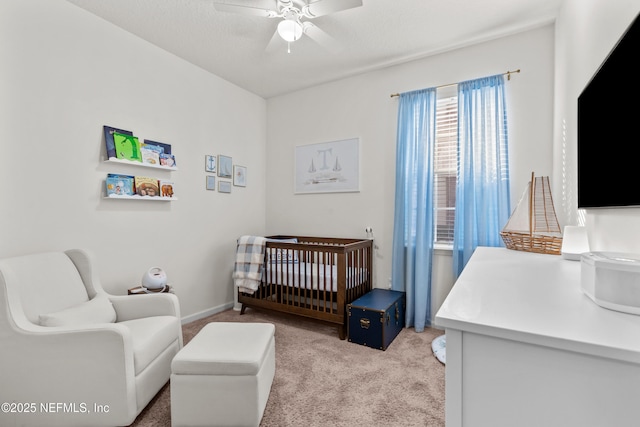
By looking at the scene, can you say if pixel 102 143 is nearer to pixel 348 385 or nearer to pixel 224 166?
pixel 224 166

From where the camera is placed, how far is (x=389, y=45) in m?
2.77

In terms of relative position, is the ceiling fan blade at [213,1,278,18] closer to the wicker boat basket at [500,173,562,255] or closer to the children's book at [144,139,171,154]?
the children's book at [144,139,171,154]

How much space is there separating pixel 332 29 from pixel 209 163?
184cm

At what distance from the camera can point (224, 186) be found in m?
3.49

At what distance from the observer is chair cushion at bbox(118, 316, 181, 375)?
163cm

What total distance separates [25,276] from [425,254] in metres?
2.92

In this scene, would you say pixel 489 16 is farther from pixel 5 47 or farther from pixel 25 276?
pixel 25 276

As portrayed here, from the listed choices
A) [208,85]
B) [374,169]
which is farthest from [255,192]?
[374,169]

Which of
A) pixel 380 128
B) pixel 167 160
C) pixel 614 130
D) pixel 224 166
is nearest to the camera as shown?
pixel 614 130

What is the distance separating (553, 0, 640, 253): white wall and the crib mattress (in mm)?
1684

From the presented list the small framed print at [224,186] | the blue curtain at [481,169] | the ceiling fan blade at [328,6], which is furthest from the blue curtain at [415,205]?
the small framed print at [224,186]

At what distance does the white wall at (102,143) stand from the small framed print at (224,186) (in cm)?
7

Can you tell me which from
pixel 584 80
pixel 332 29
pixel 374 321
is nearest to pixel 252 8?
pixel 332 29

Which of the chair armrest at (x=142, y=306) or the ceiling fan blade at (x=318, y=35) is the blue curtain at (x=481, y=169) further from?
the chair armrest at (x=142, y=306)
